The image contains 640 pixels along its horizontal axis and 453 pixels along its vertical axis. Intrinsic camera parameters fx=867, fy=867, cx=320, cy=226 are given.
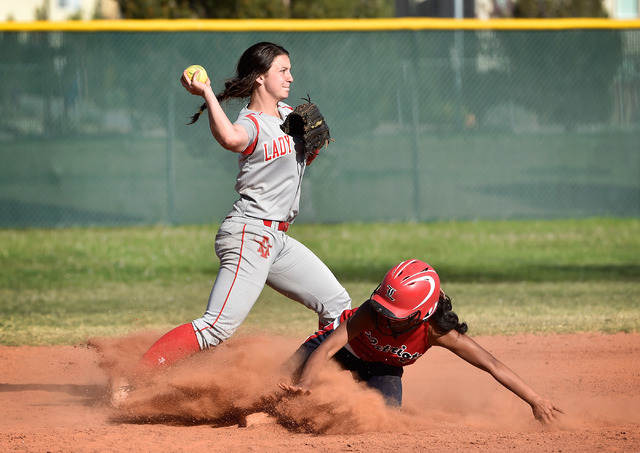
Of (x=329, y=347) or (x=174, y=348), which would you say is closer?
(x=329, y=347)

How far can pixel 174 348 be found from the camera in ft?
14.3

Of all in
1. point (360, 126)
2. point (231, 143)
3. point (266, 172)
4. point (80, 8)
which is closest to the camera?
point (231, 143)

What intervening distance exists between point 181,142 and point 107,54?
1.70 meters

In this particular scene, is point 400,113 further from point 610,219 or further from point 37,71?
point 37,71

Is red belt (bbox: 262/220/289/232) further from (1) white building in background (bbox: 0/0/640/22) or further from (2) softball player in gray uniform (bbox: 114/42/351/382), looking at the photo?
(1) white building in background (bbox: 0/0/640/22)

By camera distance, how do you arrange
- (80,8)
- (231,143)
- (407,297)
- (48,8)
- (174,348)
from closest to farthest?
(407,297) < (231,143) < (174,348) < (80,8) < (48,8)

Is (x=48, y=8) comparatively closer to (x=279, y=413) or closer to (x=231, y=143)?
(x=231, y=143)

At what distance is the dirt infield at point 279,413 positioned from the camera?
405 cm

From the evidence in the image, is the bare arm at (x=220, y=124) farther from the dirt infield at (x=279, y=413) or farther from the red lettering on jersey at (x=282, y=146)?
the dirt infield at (x=279, y=413)

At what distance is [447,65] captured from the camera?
13.2m

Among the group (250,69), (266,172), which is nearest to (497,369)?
(266,172)

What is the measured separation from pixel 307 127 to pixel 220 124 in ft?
2.30

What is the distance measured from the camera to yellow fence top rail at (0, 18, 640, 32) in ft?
41.5

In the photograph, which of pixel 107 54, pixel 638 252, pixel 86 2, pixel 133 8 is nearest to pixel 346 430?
pixel 638 252
